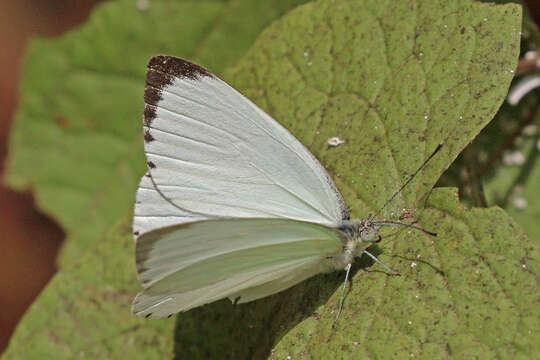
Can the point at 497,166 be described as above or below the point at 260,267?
below

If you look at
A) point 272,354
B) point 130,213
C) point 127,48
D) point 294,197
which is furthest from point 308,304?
point 127,48

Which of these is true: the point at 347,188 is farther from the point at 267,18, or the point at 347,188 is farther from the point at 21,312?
the point at 21,312

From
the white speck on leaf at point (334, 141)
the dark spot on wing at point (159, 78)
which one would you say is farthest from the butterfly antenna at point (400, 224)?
the dark spot on wing at point (159, 78)

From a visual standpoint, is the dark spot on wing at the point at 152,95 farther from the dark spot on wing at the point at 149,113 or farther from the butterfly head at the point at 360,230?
the butterfly head at the point at 360,230

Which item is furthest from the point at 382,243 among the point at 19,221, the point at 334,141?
the point at 19,221

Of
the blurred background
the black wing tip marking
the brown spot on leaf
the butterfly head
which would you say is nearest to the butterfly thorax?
the butterfly head

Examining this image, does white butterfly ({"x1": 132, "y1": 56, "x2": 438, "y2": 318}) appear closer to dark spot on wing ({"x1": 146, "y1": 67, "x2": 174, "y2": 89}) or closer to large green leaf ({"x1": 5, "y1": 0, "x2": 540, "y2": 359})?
dark spot on wing ({"x1": 146, "y1": 67, "x2": 174, "y2": 89})

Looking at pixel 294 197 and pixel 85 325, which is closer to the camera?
pixel 294 197
